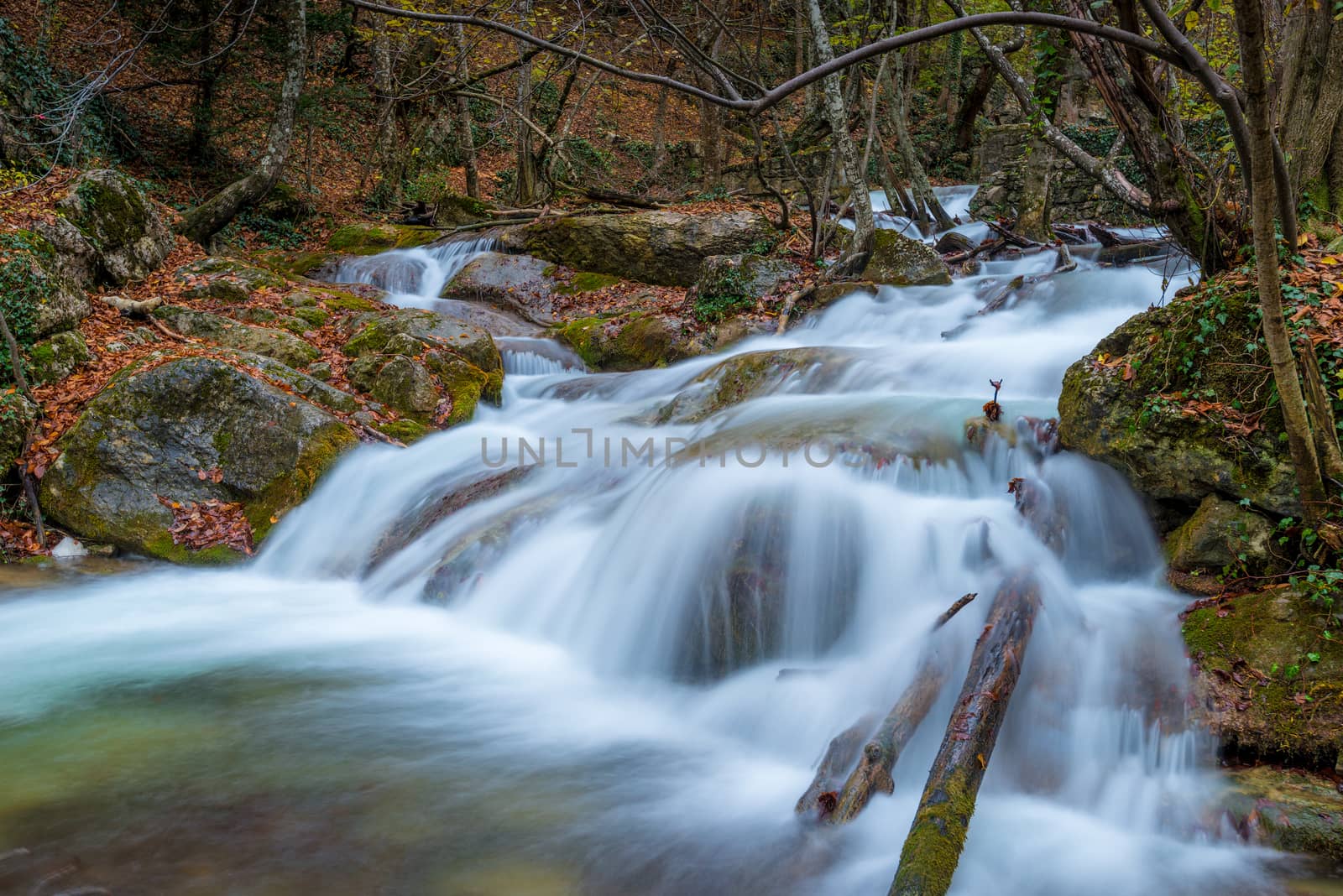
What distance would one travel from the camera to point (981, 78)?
21641mm

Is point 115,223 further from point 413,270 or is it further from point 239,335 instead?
point 413,270

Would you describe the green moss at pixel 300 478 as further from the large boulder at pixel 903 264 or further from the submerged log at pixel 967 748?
the large boulder at pixel 903 264

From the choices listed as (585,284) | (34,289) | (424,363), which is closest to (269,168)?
(585,284)

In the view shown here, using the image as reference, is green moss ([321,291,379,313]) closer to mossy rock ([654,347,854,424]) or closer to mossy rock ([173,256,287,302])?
mossy rock ([173,256,287,302])

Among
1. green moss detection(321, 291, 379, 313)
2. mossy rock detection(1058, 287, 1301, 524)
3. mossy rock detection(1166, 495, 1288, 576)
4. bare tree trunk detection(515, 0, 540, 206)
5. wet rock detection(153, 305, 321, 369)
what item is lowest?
mossy rock detection(1166, 495, 1288, 576)

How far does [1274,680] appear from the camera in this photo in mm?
3633

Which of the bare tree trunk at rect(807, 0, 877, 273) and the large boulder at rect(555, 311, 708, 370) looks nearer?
the large boulder at rect(555, 311, 708, 370)

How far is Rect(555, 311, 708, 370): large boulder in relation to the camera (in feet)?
34.9

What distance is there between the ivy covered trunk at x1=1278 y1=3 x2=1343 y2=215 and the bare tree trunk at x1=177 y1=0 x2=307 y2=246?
1307cm

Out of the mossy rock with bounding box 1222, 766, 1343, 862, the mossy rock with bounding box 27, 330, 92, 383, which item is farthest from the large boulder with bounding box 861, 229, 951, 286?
the mossy rock with bounding box 27, 330, 92, 383

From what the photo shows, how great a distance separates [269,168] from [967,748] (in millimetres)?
14083

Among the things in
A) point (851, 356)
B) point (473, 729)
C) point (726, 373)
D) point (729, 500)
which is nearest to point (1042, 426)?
point (729, 500)

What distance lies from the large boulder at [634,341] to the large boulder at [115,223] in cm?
524

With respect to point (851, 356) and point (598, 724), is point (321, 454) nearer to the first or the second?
point (598, 724)
